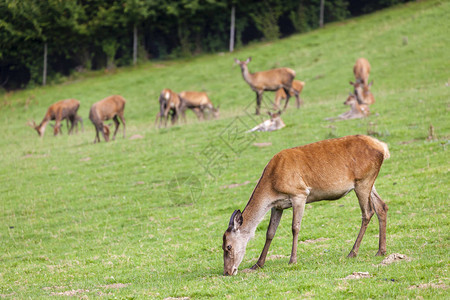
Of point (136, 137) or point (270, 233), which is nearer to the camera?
point (270, 233)

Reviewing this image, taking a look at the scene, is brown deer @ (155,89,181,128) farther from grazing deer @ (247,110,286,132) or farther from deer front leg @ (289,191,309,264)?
deer front leg @ (289,191,309,264)

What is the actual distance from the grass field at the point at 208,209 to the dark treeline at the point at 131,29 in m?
14.9

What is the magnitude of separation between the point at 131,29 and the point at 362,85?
92.6ft

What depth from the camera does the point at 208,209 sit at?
504 inches

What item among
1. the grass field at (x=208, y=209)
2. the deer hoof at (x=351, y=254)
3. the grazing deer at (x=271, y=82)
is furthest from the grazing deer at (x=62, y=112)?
the deer hoof at (x=351, y=254)

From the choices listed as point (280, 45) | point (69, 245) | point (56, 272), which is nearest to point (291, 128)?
point (69, 245)

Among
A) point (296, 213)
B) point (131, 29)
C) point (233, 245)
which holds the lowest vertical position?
point (233, 245)

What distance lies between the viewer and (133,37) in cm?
4919

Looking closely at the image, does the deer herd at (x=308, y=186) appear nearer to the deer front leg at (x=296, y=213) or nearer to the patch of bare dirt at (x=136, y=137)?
the deer front leg at (x=296, y=213)

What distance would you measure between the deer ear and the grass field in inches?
25.9

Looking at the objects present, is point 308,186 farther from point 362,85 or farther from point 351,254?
point 362,85

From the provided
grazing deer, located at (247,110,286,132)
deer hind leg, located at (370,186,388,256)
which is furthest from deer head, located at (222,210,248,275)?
grazing deer, located at (247,110,286,132)

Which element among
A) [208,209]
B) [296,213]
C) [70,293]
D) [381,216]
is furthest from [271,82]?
[70,293]

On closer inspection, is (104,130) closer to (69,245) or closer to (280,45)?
(69,245)
